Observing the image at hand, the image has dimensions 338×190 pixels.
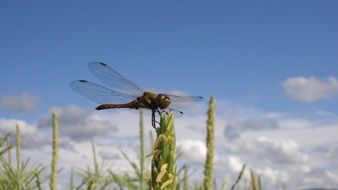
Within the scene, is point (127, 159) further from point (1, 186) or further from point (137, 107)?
point (137, 107)

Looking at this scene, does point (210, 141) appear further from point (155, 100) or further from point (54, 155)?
point (54, 155)

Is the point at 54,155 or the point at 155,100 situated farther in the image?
the point at 54,155

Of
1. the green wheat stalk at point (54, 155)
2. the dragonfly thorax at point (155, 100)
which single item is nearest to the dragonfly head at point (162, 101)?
the dragonfly thorax at point (155, 100)

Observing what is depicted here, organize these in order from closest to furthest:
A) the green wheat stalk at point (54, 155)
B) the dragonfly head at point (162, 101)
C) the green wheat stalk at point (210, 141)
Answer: the dragonfly head at point (162, 101), the green wheat stalk at point (210, 141), the green wheat stalk at point (54, 155)

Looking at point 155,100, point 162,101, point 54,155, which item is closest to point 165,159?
point 162,101

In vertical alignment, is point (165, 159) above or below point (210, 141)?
below

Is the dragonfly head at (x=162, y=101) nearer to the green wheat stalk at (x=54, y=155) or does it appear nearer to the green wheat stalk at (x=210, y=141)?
the green wheat stalk at (x=210, y=141)

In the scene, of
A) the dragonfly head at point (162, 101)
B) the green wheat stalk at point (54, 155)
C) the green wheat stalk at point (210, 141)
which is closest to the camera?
the dragonfly head at point (162, 101)
